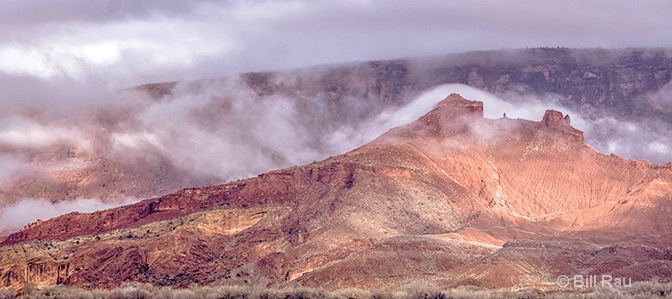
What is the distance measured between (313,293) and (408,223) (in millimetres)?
39107

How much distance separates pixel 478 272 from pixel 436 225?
31.0 metres

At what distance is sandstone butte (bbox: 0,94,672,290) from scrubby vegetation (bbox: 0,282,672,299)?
8.63 m

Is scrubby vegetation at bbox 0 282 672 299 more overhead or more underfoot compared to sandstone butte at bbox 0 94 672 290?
more overhead

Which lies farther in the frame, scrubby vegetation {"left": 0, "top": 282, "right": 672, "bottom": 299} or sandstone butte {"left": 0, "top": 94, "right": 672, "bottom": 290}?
sandstone butte {"left": 0, "top": 94, "right": 672, "bottom": 290}

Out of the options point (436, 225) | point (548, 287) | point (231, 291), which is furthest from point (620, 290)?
point (436, 225)

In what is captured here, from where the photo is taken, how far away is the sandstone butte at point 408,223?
131 meters

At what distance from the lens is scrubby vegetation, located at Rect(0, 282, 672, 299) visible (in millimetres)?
107750

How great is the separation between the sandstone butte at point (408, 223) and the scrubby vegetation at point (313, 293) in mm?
8634

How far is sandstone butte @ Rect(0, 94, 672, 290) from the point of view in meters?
131

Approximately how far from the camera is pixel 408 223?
152000mm

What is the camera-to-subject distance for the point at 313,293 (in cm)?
11444

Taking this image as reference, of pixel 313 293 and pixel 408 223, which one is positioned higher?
pixel 313 293

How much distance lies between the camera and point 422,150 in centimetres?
17412

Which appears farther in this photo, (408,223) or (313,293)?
(408,223)
